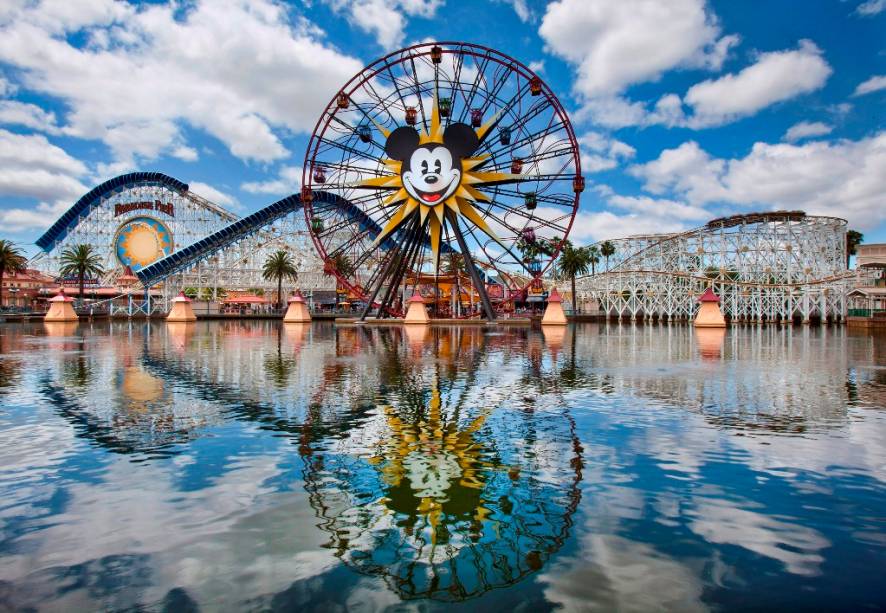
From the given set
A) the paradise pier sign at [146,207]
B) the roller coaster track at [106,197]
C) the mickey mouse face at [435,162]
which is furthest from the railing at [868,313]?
the paradise pier sign at [146,207]

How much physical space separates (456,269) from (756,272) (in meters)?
42.9

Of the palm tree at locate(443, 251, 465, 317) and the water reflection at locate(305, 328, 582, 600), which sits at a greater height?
the palm tree at locate(443, 251, 465, 317)

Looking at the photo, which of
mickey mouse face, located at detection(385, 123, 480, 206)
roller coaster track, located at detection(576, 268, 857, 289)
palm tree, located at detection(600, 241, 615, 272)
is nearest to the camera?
mickey mouse face, located at detection(385, 123, 480, 206)

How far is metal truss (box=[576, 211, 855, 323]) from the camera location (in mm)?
69500

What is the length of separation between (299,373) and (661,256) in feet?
233

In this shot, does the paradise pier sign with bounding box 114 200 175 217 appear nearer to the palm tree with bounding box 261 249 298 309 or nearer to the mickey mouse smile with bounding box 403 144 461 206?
the palm tree with bounding box 261 249 298 309

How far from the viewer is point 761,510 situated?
6.61 meters

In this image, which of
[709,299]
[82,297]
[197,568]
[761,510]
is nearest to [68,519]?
[197,568]

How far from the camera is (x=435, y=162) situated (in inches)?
1731

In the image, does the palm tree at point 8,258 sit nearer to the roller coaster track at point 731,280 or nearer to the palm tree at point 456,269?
the palm tree at point 456,269

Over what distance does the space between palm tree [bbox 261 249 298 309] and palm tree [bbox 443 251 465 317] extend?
21.3 metres

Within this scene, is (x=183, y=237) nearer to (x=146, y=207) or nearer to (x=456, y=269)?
(x=146, y=207)

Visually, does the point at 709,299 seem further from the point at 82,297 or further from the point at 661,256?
the point at 82,297

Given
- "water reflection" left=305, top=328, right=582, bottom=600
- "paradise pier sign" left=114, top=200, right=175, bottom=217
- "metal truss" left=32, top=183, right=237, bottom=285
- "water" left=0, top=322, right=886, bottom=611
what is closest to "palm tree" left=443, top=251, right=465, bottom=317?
"metal truss" left=32, top=183, right=237, bottom=285
